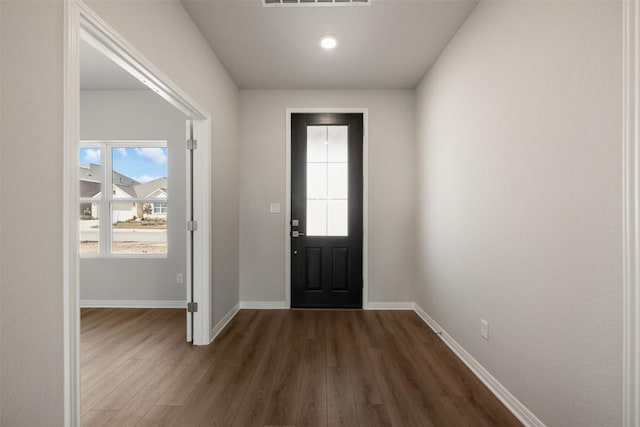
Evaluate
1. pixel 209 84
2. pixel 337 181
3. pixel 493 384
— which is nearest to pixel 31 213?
pixel 209 84

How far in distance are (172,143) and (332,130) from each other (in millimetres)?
2028

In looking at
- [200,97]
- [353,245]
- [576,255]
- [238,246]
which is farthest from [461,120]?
[238,246]

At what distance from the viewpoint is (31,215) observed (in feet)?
3.54

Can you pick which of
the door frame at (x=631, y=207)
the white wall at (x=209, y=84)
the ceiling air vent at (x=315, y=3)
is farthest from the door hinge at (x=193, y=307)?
the door frame at (x=631, y=207)

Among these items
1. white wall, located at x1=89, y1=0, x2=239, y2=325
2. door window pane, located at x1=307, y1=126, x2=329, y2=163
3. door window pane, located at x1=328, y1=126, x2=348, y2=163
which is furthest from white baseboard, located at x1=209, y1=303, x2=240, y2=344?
door window pane, located at x1=328, y1=126, x2=348, y2=163

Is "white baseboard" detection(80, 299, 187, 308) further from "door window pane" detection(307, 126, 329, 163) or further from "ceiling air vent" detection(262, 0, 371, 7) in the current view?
"ceiling air vent" detection(262, 0, 371, 7)

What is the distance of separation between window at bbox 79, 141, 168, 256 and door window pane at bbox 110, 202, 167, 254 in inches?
0.4

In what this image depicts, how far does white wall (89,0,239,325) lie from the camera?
1.73 m

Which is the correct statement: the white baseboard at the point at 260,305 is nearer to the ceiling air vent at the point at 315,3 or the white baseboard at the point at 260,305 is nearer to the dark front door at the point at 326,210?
the dark front door at the point at 326,210

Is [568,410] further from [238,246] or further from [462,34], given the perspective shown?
[238,246]

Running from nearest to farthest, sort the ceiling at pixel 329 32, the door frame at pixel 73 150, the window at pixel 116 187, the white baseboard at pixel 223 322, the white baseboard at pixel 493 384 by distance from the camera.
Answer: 1. the door frame at pixel 73 150
2. the white baseboard at pixel 493 384
3. the ceiling at pixel 329 32
4. the white baseboard at pixel 223 322
5. the window at pixel 116 187

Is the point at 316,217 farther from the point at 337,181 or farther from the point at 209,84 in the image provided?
the point at 209,84

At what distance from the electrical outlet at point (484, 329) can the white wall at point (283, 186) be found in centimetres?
159

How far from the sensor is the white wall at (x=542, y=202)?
1.24 meters
